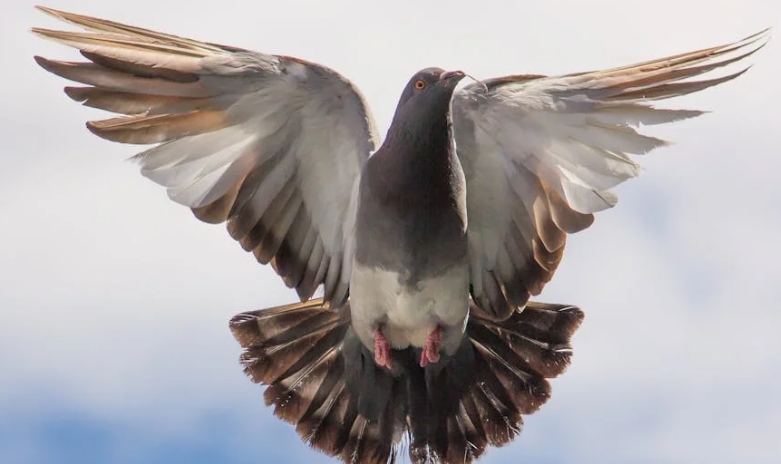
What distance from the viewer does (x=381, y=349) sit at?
861 centimetres

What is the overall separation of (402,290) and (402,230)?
420 millimetres

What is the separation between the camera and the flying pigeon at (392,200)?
26.2 ft

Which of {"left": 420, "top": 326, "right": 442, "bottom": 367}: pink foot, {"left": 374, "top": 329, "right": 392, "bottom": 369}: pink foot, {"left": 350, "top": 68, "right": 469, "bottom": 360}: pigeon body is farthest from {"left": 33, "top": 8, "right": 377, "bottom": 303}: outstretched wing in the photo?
{"left": 420, "top": 326, "right": 442, "bottom": 367}: pink foot

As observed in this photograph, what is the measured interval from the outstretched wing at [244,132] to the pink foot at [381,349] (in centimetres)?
61

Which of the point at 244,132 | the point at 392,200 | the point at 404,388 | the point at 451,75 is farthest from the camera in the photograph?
the point at 404,388

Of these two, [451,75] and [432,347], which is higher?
[451,75]

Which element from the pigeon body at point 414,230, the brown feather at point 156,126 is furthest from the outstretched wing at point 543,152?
the brown feather at point 156,126

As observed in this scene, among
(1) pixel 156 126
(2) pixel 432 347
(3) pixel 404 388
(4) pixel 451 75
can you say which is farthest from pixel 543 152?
(1) pixel 156 126

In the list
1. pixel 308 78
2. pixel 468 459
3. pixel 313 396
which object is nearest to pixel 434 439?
pixel 468 459

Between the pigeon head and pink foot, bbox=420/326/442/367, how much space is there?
56.4 inches

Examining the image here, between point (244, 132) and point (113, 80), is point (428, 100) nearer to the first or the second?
point (244, 132)

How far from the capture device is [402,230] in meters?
8.20

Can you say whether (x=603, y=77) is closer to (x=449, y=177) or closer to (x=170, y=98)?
(x=449, y=177)

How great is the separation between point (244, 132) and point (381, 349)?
67.4 inches
